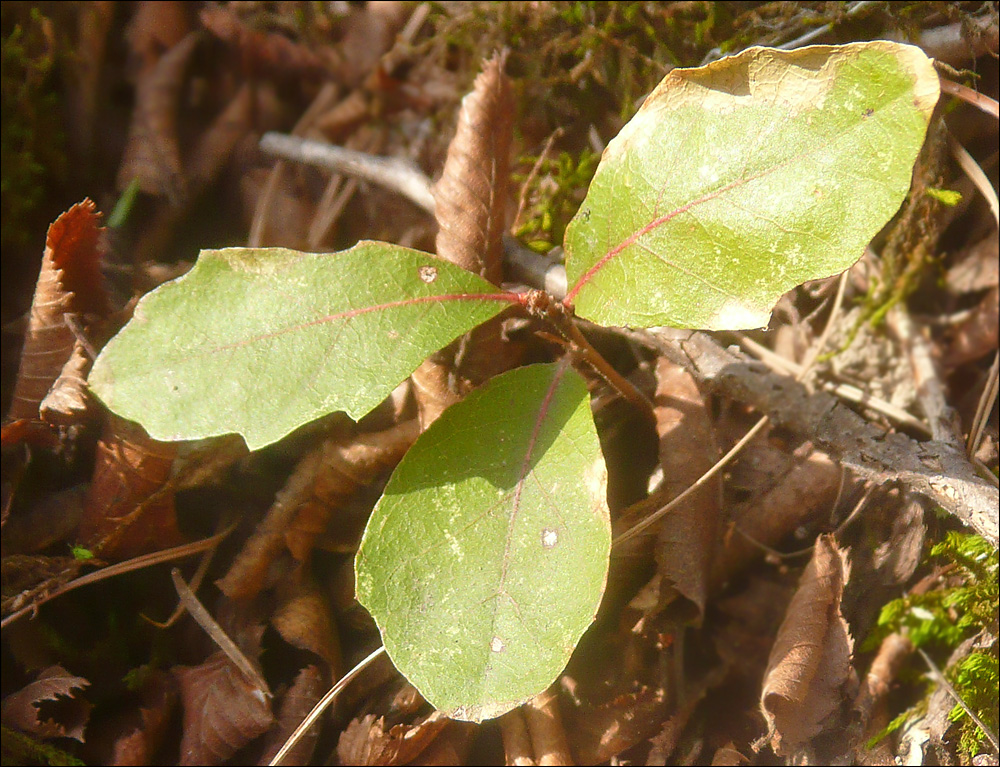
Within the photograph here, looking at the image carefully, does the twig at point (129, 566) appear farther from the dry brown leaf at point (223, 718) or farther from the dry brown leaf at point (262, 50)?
the dry brown leaf at point (262, 50)

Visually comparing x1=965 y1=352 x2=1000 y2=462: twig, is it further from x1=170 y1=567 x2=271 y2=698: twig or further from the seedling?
x1=170 y1=567 x2=271 y2=698: twig

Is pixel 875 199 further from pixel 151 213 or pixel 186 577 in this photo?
pixel 151 213

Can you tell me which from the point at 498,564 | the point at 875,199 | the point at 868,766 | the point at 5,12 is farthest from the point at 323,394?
the point at 5,12

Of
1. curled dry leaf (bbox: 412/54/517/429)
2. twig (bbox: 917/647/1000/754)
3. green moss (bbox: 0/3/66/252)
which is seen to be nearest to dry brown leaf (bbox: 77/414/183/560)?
curled dry leaf (bbox: 412/54/517/429)

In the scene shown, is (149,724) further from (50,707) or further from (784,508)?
(784,508)

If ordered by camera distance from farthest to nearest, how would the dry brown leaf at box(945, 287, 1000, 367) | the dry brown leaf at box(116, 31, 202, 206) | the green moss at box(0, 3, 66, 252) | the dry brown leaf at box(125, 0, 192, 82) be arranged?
the dry brown leaf at box(125, 0, 192, 82), the dry brown leaf at box(116, 31, 202, 206), the green moss at box(0, 3, 66, 252), the dry brown leaf at box(945, 287, 1000, 367)

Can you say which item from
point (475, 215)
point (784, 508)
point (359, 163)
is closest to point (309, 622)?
point (475, 215)

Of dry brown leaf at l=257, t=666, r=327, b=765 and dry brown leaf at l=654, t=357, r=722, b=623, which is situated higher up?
dry brown leaf at l=654, t=357, r=722, b=623
